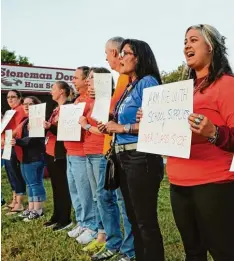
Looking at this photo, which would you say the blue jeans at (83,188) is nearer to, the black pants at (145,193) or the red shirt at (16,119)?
the black pants at (145,193)

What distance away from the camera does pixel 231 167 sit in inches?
75.0

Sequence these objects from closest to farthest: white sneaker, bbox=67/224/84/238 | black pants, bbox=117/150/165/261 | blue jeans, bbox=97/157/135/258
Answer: black pants, bbox=117/150/165/261 → blue jeans, bbox=97/157/135/258 → white sneaker, bbox=67/224/84/238

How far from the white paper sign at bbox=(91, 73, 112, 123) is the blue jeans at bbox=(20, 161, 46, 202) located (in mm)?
2441

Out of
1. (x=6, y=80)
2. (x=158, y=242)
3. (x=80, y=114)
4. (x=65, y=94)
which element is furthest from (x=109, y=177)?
(x=6, y=80)

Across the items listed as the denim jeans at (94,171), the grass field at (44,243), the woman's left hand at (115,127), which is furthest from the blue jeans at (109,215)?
the woman's left hand at (115,127)

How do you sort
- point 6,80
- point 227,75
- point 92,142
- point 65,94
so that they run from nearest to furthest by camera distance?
1. point 227,75
2. point 92,142
3. point 65,94
4. point 6,80

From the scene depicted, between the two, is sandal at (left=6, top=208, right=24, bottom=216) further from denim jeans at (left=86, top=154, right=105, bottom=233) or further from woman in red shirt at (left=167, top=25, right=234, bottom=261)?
woman in red shirt at (left=167, top=25, right=234, bottom=261)

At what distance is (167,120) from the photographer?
7.43 feet

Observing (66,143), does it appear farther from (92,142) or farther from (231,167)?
(231,167)

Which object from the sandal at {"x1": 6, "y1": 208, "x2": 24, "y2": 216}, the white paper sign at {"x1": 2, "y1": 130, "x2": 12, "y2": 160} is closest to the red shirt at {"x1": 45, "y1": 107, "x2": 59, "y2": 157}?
the white paper sign at {"x1": 2, "y1": 130, "x2": 12, "y2": 160}

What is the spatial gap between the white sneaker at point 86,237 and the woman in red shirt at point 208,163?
6.88 feet

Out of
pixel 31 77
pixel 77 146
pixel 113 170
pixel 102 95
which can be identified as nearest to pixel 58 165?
pixel 77 146

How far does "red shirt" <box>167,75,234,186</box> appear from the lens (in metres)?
2.02

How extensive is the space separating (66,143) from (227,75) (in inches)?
101
